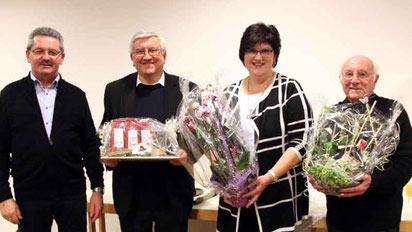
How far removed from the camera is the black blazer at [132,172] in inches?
83.9

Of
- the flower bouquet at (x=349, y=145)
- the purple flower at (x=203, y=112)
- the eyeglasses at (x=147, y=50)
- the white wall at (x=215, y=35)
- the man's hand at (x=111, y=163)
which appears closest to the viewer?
the flower bouquet at (x=349, y=145)

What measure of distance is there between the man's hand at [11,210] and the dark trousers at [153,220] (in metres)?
0.53

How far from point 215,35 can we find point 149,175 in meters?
1.55

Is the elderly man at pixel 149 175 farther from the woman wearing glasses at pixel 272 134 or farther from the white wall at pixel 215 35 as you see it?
the white wall at pixel 215 35

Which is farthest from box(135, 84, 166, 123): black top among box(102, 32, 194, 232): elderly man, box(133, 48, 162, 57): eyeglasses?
box(133, 48, 162, 57): eyeglasses

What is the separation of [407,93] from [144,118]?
194 centimetres

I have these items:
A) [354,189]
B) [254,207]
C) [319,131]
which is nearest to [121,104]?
[254,207]

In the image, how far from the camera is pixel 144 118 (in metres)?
2.08

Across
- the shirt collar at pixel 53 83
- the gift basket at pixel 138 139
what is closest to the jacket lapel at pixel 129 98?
the gift basket at pixel 138 139

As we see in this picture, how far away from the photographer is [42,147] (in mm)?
2117

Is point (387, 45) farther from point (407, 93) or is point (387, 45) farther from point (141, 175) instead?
point (141, 175)

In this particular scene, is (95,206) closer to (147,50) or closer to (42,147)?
(42,147)

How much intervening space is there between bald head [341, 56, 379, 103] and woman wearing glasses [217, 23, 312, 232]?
209 mm

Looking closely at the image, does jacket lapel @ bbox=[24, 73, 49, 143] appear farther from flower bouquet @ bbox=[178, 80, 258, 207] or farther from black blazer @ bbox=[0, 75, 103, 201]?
flower bouquet @ bbox=[178, 80, 258, 207]
